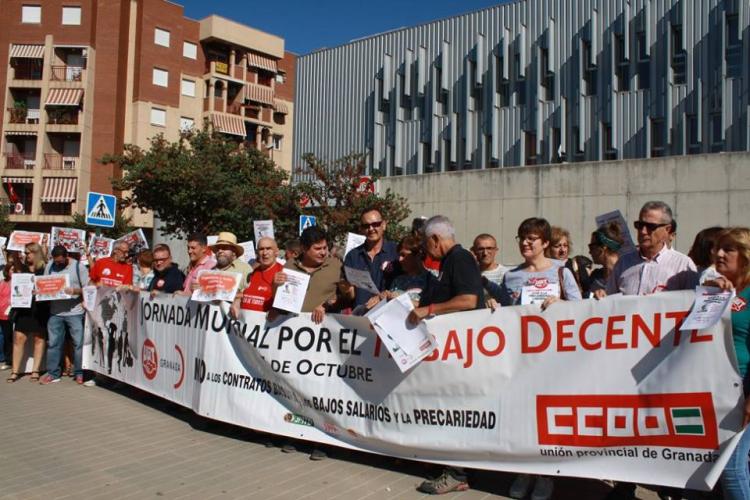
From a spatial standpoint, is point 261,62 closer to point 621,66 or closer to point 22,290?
point 621,66

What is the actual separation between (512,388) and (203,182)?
63.6ft

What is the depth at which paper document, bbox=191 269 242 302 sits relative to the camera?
643cm

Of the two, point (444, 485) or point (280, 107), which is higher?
point (280, 107)

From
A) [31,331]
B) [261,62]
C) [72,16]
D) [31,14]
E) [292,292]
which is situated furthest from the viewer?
[261,62]

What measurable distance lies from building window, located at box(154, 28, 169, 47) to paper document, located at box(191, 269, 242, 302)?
4582 cm

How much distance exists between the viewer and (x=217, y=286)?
21.2ft

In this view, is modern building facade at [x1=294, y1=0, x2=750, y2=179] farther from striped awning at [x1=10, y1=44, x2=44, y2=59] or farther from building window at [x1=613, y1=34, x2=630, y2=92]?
striped awning at [x1=10, y1=44, x2=44, y2=59]

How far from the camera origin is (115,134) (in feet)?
155

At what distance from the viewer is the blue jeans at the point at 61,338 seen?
351 inches

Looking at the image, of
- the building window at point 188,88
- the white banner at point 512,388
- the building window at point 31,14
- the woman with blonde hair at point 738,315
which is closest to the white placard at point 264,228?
the white banner at point 512,388

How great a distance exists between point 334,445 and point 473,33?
27.1 meters

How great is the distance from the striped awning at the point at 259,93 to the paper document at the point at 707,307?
51.5m

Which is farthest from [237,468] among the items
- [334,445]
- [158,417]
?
[158,417]

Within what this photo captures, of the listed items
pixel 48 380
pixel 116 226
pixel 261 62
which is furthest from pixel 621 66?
pixel 261 62
